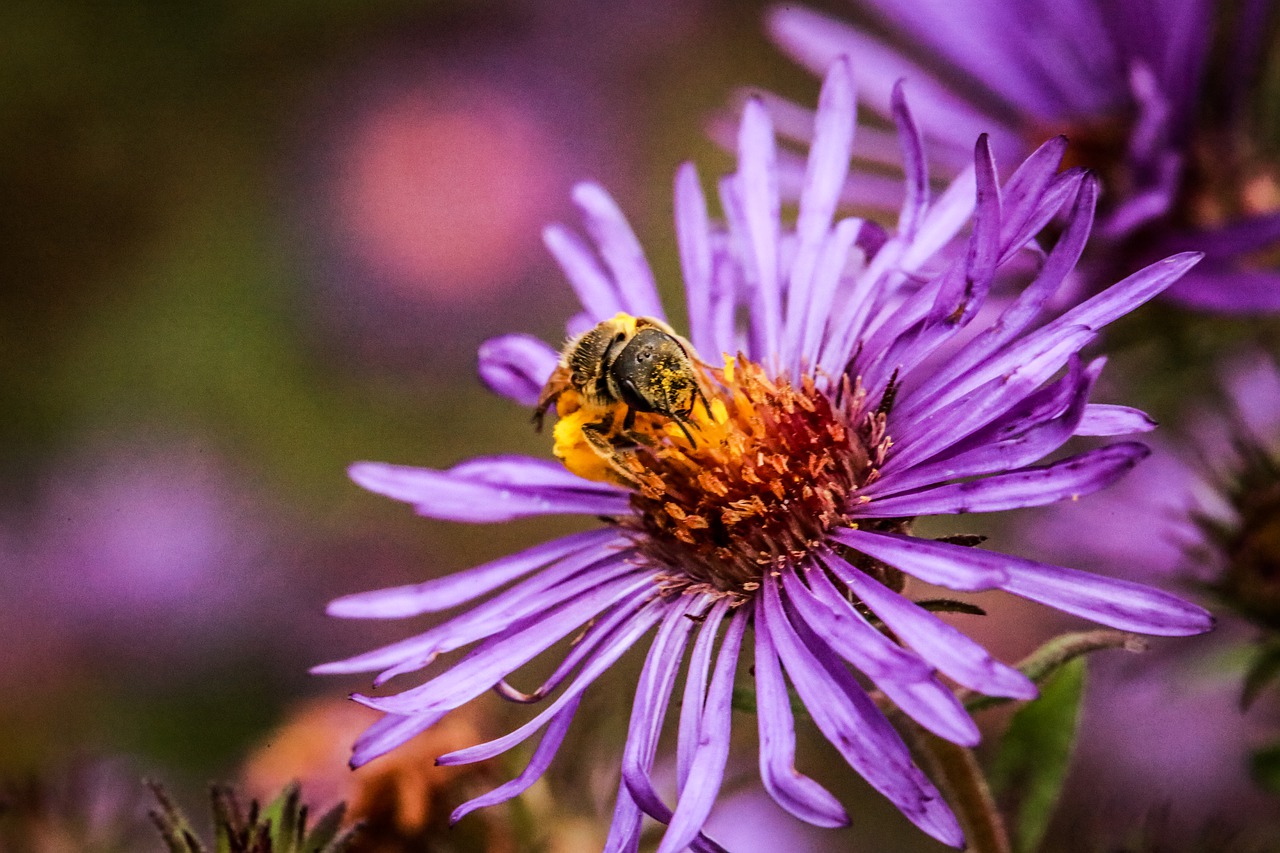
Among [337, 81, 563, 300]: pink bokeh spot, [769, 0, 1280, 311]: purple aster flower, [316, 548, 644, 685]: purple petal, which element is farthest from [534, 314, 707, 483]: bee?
[337, 81, 563, 300]: pink bokeh spot

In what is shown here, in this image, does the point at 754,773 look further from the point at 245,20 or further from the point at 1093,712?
the point at 245,20

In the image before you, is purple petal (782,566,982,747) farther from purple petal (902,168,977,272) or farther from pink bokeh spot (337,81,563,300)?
pink bokeh spot (337,81,563,300)

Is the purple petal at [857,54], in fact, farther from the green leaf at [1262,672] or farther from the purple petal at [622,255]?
the green leaf at [1262,672]

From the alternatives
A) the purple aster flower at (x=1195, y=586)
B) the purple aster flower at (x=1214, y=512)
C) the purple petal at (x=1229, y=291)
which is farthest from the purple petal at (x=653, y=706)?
the purple petal at (x=1229, y=291)

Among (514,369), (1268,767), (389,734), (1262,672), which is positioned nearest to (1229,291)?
(1262,672)

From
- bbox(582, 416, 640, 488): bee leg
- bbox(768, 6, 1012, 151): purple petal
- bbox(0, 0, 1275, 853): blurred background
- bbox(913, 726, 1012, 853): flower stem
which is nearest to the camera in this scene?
bbox(913, 726, 1012, 853): flower stem

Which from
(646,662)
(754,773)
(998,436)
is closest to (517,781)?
(646,662)

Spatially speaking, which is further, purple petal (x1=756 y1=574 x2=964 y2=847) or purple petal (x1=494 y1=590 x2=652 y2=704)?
purple petal (x1=494 y1=590 x2=652 y2=704)
